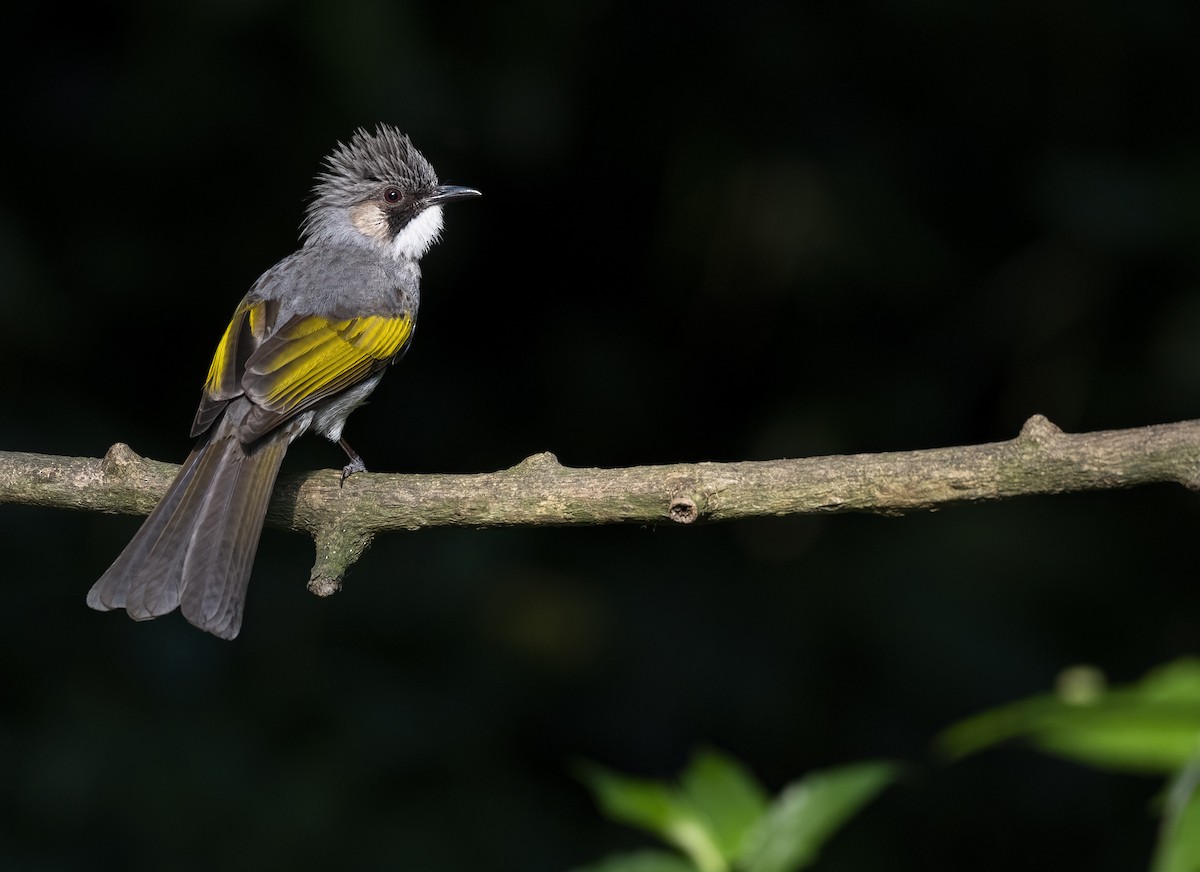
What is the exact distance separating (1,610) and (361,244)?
1.89 meters

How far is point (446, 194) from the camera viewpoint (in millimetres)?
4891

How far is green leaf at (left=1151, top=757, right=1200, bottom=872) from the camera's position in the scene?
2.83ft

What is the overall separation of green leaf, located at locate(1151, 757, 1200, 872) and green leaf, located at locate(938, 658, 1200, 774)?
56 millimetres

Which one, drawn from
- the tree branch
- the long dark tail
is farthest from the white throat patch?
the long dark tail

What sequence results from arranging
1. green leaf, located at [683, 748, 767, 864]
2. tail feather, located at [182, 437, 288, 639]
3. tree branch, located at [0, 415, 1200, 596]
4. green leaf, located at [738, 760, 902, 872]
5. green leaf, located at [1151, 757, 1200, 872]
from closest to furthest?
green leaf, located at [1151, 757, 1200, 872] → green leaf, located at [738, 760, 902, 872] → green leaf, located at [683, 748, 767, 864] → tree branch, located at [0, 415, 1200, 596] → tail feather, located at [182, 437, 288, 639]

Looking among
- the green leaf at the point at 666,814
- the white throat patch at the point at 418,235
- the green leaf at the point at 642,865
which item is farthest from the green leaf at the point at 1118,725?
the white throat patch at the point at 418,235

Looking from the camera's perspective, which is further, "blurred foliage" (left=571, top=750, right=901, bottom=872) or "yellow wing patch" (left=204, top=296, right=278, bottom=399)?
"yellow wing patch" (left=204, top=296, right=278, bottom=399)

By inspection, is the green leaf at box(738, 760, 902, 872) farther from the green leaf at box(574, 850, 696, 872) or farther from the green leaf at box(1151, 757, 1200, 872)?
the green leaf at box(1151, 757, 1200, 872)

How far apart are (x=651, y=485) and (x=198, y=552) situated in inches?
45.0

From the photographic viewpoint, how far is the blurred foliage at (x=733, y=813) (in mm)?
1446

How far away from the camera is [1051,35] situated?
5.77 metres

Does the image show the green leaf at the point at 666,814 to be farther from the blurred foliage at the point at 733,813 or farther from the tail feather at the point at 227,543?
the tail feather at the point at 227,543

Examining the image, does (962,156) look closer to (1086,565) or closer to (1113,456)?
(1086,565)

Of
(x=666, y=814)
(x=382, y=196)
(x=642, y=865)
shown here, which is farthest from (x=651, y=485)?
(x=382, y=196)
